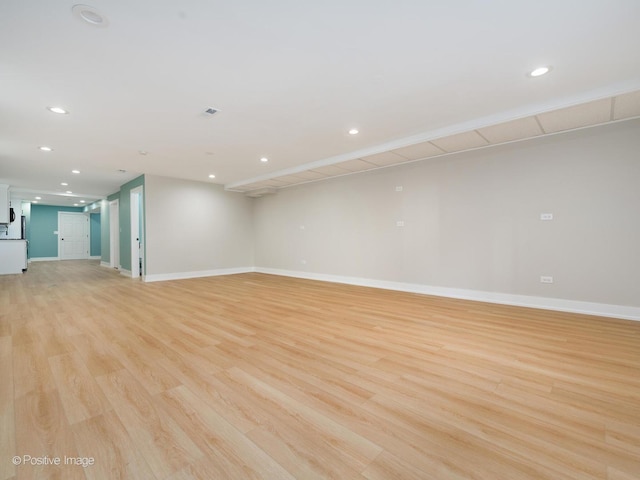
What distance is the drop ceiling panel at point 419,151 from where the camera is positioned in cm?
467

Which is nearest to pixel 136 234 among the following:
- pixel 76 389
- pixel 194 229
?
pixel 194 229

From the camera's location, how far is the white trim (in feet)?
23.5

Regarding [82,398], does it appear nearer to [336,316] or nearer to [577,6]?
[336,316]

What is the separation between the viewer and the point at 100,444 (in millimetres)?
1495

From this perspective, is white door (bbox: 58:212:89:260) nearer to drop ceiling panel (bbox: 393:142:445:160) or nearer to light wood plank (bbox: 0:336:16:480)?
light wood plank (bbox: 0:336:16:480)

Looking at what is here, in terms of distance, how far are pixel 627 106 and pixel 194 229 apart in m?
8.79

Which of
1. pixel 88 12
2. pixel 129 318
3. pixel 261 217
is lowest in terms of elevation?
pixel 129 318

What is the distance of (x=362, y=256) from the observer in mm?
6555

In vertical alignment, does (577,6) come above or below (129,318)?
above

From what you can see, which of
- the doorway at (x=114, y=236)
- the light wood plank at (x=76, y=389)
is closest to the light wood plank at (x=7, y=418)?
the light wood plank at (x=76, y=389)

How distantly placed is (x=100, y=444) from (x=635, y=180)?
240 inches

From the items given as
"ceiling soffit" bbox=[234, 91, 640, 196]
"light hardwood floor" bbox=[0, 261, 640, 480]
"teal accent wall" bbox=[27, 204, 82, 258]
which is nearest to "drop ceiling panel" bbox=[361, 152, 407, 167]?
"ceiling soffit" bbox=[234, 91, 640, 196]

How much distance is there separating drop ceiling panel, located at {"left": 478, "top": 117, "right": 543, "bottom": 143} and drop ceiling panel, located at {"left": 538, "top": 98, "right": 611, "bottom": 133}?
115 millimetres

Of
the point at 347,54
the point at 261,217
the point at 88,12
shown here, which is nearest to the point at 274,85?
the point at 347,54
